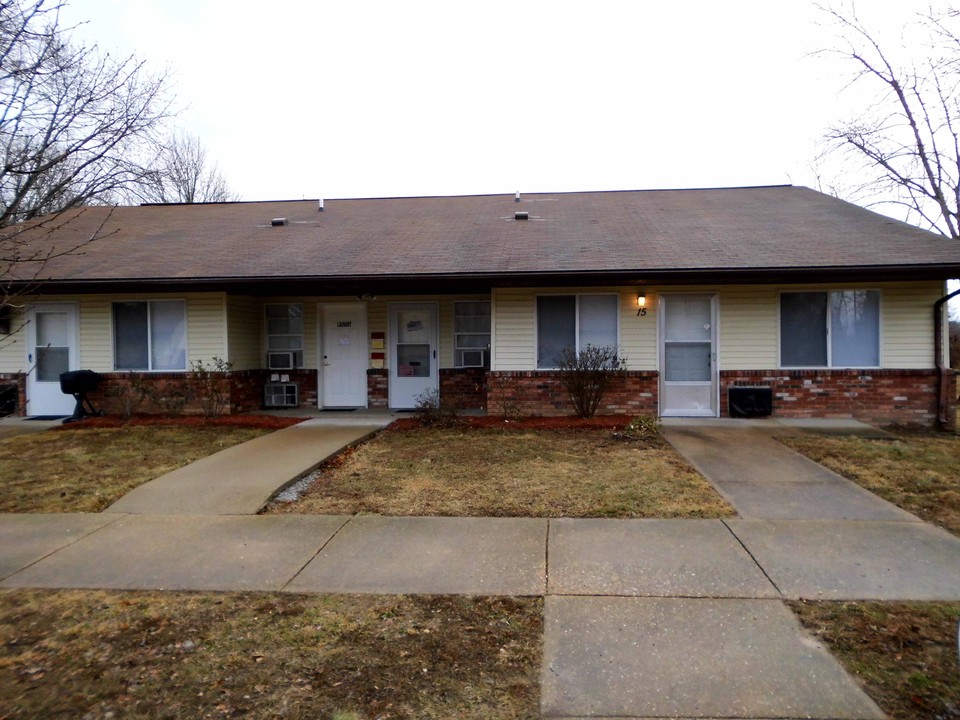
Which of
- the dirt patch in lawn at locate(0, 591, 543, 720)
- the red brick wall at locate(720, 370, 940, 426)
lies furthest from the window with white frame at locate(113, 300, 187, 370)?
the red brick wall at locate(720, 370, 940, 426)

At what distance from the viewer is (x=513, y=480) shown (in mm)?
6984

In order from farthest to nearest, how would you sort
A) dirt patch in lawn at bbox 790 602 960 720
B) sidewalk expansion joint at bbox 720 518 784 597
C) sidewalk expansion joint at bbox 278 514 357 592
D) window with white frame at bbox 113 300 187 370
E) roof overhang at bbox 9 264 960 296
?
window with white frame at bbox 113 300 187 370, roof overhang at bbox 9 264 960 296, sidewalk expansion joint at bbox 278 514 357 592, sidewalk expansion joint at bbox 720 518 784 597, dirt patch in lawn at bbox 790 602 960 720

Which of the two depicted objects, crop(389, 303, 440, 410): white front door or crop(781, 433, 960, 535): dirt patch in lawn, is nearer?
crop(781, 433, 960, 535): dirt patch in lawn

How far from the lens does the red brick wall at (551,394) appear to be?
11.2 m

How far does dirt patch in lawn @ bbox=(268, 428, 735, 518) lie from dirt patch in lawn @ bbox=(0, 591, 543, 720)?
76.9 inches

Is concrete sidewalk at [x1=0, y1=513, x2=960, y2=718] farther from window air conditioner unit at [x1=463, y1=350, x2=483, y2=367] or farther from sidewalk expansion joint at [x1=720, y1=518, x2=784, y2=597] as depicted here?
window air conditioner unit at [x1=463, y1=350, x2=483, y2=367]

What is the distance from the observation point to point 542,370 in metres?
11.4

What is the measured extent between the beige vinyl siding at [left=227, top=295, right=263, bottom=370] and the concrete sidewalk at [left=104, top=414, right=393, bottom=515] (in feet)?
9.52

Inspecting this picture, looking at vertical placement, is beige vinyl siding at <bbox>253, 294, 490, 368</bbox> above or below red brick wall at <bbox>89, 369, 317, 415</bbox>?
above

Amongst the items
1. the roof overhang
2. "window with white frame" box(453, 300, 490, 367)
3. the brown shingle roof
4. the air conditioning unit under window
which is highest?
the brown shingle roof

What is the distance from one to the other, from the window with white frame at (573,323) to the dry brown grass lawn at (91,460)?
16.2 feet

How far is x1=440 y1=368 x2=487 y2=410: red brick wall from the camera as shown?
1300 cm

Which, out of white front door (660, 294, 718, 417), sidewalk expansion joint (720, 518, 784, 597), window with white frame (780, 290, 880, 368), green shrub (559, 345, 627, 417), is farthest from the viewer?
white front door (660, 294, 718, 417)

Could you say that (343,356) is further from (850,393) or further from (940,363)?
(940,363)
